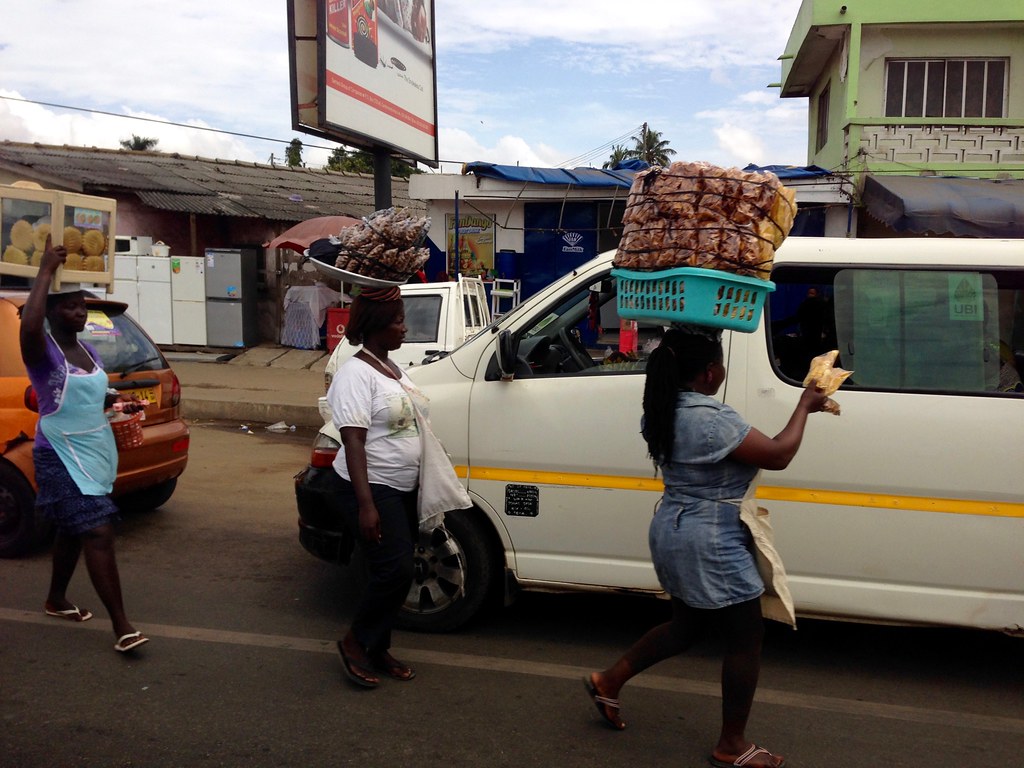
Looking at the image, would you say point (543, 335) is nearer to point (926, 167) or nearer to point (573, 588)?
point (573, 588)

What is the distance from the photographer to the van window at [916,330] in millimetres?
3961

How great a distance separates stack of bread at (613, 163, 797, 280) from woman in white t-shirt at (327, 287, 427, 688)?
1196 mm

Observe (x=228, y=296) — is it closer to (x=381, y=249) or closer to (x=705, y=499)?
(x=381, y=249)

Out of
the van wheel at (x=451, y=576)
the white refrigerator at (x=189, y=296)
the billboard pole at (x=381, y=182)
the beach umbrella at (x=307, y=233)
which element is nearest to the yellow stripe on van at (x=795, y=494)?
the van wheel at (x=451, y=576)

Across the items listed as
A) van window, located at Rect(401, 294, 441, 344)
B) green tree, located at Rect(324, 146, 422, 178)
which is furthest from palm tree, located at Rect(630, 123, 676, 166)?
van window, located at Rect(401, 294, 441, 344)

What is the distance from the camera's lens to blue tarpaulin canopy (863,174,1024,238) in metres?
11.4

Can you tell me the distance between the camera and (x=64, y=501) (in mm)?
4160

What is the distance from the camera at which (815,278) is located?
4160mm

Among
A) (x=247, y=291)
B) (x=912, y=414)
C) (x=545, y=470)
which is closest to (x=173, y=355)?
(x=247, y=291)

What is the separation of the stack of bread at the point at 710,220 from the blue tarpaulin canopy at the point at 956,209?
9.50m

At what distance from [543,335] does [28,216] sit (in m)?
2.51

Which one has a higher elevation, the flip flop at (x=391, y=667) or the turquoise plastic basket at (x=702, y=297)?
the turquoise plastic basket at (x=702, y=297)

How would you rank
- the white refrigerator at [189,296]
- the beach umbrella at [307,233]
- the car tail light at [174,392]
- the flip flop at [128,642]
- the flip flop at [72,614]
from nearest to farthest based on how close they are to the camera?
the flip flop at [128,642] < the flip flop at [72,614] < the car tail light at [174,392] < the beach umbrella at [307,233] < the white refrigerator at [189,296]

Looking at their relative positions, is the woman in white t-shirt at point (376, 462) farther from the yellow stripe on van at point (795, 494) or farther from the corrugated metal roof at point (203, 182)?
the corrugated metal roof at point (203, 182)
